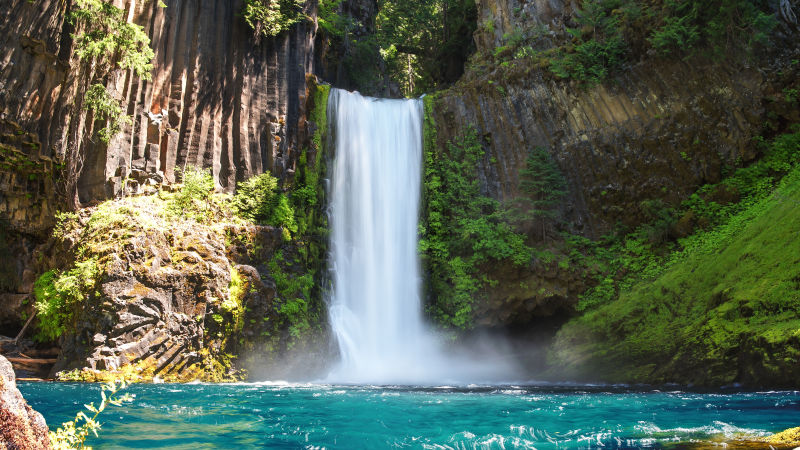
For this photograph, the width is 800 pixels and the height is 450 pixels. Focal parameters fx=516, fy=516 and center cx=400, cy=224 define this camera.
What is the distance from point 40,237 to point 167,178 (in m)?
4.25

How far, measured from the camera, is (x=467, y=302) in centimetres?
2034

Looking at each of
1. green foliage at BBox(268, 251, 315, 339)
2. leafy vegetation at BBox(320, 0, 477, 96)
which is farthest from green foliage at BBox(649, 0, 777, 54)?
green foliage at BBox(268, 251, 315, 339)

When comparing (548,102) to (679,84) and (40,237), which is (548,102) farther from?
(40,237)

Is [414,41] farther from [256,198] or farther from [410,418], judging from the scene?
[410,418]

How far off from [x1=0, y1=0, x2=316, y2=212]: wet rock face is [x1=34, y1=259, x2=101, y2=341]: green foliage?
286cm

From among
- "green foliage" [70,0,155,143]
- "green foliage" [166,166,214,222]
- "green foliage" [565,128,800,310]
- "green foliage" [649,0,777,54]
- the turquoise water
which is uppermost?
"green foliage" [649,0,777,54]

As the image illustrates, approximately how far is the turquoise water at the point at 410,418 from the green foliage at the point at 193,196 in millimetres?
7225

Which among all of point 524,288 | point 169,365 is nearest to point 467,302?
point 524,288

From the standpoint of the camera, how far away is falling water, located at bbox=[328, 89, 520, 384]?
19.8 metres

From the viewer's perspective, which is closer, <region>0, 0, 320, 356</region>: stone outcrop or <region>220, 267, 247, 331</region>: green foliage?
<region>0, 0, 320, 356</region>: stone outcrop

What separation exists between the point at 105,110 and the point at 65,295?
5.92 m

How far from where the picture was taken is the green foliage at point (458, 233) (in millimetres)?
20375

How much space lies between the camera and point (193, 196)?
59.0 feet

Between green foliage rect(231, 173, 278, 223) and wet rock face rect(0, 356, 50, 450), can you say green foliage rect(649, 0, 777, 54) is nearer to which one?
green foliage rect(231, 173, 278, 223)
